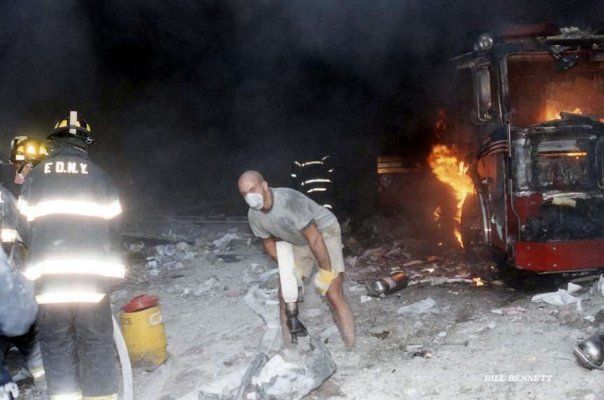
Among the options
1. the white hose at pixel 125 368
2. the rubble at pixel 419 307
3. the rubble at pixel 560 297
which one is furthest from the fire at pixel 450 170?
the white hose at pixel 125 368

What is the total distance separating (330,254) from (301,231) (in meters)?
0.44

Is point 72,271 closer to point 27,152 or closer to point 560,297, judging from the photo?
point 27,152

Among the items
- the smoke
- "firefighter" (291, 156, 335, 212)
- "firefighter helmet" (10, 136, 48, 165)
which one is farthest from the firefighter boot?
the smoke

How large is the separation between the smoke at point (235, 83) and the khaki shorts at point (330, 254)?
8.15 meters

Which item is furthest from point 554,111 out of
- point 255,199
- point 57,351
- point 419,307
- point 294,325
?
point 57,351

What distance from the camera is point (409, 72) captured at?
49.5ft

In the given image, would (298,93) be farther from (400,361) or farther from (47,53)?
(400,361)

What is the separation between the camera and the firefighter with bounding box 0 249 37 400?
2.02 meters

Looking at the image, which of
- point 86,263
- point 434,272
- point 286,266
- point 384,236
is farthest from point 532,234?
point 86,263

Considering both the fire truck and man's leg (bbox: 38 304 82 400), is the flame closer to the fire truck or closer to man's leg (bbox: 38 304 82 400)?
the fire truck

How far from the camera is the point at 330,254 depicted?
397cm

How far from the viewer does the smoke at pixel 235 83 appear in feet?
42.8

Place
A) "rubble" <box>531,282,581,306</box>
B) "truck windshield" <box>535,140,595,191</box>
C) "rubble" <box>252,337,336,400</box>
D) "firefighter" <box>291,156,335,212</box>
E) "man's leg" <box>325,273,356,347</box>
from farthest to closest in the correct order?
"firefighter" <box>291,156,335,212</box>
"truck windshield" <box>535,140,595,191</box>
"rubble" <box>531,282,581,306</box>
"man's leg" <box>325,273,356,347</box>
"rubble" <box>252,337,336,400</box>

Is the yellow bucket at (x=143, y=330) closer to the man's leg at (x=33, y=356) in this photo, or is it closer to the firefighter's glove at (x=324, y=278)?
the man's leg at (x=33, y=356)
